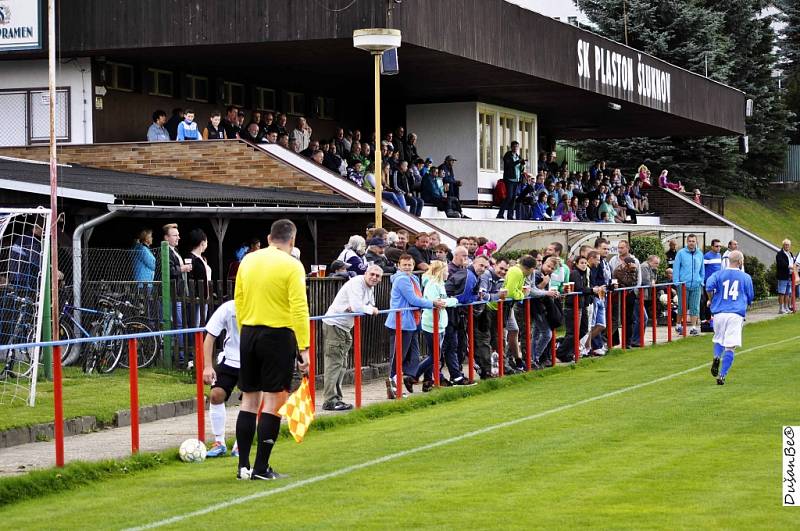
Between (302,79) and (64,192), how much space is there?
16148 mm

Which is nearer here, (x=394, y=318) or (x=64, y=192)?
(x=394, y=318)

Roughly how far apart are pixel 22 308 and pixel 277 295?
7.82 m

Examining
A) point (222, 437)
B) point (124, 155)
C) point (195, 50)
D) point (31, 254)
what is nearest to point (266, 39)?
point (195, 50)

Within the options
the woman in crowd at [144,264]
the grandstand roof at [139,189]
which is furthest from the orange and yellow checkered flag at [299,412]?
the grandstand roof at [139,189]

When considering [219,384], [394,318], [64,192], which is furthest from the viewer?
[64,192]

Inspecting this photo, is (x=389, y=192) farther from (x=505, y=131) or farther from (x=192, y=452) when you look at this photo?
(x=192, y=452)

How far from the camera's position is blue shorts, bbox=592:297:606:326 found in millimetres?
24688

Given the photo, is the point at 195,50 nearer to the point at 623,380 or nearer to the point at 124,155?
the point at 124,155

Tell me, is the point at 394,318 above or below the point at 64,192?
below

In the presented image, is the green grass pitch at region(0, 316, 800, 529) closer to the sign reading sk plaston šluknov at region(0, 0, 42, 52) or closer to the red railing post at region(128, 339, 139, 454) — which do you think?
the red railing post at region(128, 339, 139, 454)

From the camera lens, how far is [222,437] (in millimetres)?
13273

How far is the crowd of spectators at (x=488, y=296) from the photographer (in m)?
18.9

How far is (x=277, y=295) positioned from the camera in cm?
1110

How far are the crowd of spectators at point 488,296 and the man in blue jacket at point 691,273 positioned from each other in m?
2.04
